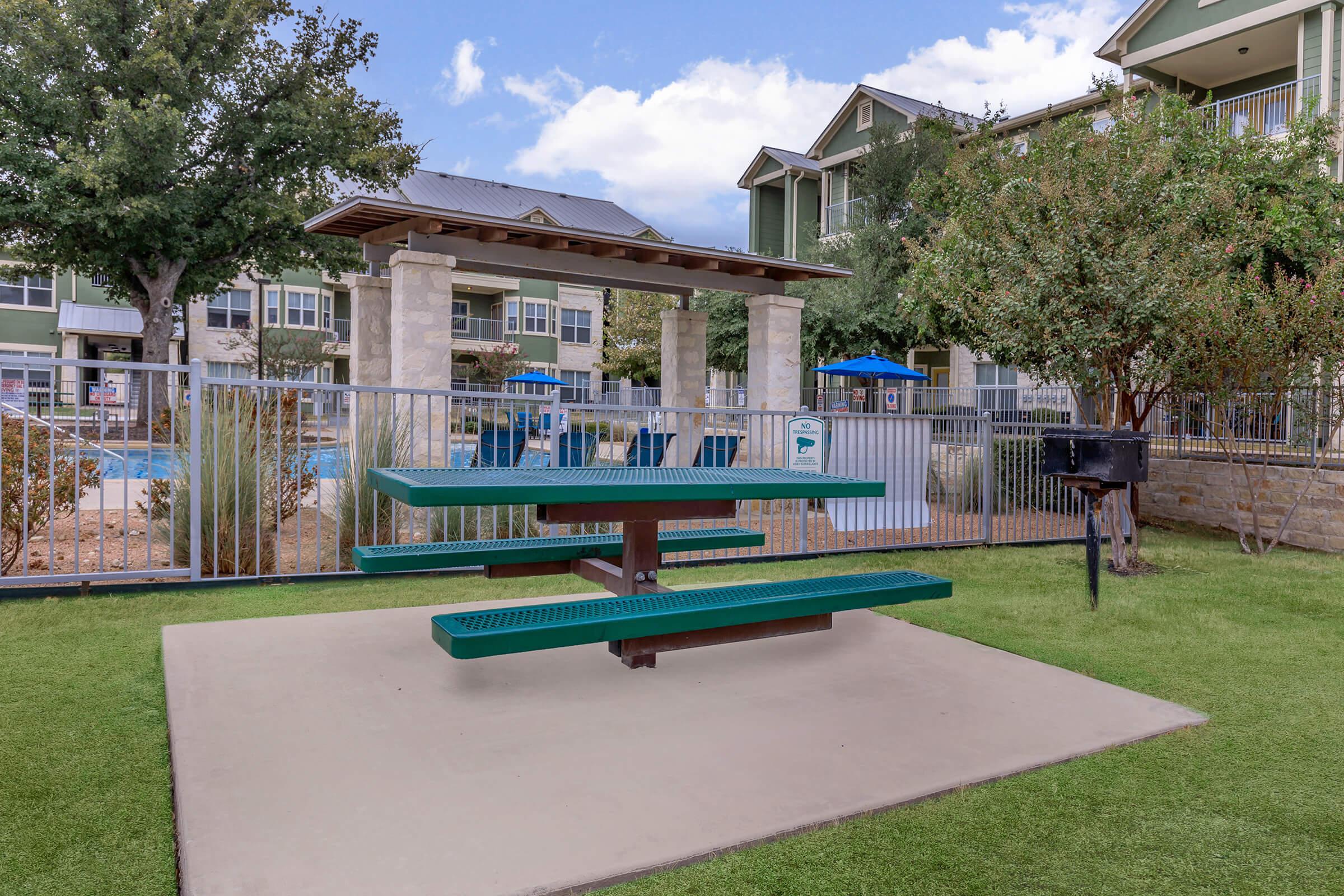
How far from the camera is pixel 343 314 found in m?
43.1

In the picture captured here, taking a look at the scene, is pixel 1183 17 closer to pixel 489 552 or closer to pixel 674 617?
pixel 489 552

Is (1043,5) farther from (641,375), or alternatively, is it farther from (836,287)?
(641,375)

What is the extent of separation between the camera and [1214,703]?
390cm

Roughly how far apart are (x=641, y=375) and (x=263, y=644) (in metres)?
37.2

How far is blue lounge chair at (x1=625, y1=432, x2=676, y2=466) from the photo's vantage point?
9.05 metres

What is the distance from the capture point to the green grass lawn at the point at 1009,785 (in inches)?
92.0

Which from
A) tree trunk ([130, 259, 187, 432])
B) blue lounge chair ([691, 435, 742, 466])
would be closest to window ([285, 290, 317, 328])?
tree trunk ([130, 259, 187, 432])

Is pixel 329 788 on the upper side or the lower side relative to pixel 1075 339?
lower

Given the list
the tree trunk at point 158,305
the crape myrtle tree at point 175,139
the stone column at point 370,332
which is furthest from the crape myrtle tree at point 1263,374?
the tree trunk at point 158,305

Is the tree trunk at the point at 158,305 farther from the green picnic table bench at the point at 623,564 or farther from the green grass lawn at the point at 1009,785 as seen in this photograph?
the green picnic table bench at the point at 623,564

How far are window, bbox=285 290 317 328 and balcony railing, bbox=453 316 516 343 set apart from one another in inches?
253

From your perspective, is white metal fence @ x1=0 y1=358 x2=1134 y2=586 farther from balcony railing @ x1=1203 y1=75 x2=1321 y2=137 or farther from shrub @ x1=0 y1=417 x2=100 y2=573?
balcony railing @ x1=1203 y1=75 x2=1321 y2=137

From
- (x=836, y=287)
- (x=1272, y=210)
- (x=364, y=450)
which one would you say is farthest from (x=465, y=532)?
(x=836, y=287)

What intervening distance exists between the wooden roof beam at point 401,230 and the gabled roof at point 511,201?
28.0 m
